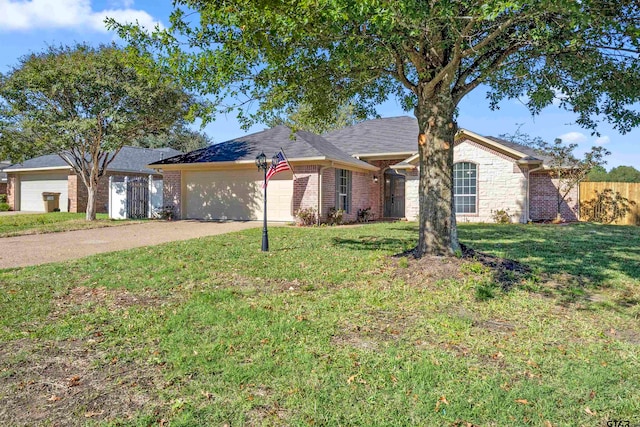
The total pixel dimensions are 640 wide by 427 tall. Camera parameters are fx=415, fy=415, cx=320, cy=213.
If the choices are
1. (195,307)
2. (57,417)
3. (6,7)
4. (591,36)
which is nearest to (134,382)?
(57,417)

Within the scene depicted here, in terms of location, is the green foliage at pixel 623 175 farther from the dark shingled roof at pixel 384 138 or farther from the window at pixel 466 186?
the window at pixel 466 186

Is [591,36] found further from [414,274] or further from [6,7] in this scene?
[6,7]

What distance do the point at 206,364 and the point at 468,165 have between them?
16452mm

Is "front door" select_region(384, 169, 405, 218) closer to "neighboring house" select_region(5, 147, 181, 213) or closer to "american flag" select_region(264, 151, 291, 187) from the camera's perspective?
"american flag" select_region(264, 151, 291, 187)

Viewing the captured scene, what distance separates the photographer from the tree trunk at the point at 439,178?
22.7 ft

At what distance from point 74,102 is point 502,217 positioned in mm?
17616

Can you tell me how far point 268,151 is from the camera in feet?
56.1

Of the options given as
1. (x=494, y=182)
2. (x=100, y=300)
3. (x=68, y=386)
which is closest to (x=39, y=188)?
(x=100, y=300)

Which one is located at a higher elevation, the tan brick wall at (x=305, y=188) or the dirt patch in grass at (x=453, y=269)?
the tan brick wall at (x=305, y=188)

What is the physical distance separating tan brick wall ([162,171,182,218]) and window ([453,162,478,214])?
39.6 ft

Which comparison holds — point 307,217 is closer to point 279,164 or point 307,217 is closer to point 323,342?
point 279,164

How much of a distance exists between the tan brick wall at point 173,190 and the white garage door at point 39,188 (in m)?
10.4

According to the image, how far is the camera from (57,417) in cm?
279

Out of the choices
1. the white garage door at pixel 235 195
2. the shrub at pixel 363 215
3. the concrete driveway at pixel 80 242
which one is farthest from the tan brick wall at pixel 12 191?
the shrub at pixel 363 215
